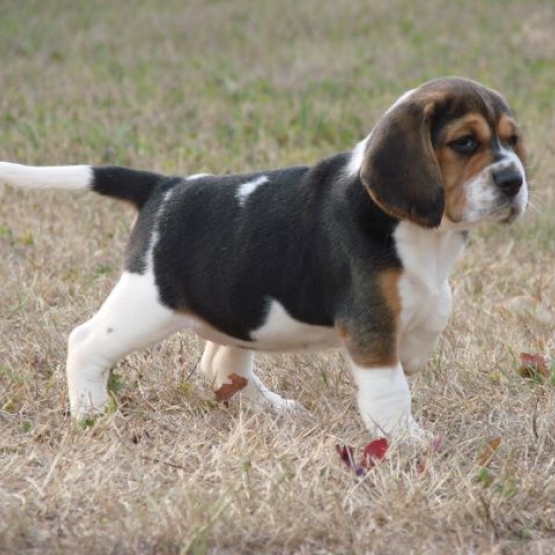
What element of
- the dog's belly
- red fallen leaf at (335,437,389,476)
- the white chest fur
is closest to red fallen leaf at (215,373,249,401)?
the dog's belly

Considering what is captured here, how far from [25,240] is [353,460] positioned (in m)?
3.47

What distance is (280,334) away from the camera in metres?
4.77

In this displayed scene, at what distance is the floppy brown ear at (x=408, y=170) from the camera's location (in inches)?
170

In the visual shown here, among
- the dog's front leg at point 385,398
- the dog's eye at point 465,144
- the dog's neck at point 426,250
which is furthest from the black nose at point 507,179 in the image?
the dog's front leg at point 385,398

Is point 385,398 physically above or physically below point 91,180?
below

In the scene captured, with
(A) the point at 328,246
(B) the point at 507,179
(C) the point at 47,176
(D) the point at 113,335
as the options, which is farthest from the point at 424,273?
(C) the point at 47,176

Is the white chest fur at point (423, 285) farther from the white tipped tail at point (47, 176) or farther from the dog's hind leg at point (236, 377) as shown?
the white tipped tail at point (47, 176)

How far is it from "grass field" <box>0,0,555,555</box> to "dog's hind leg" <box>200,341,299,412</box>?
59 millimetres

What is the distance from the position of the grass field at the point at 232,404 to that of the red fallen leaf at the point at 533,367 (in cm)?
7

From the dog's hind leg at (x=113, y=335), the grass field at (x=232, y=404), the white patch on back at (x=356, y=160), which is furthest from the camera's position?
the dog's hind leg at (x=113, y=335)

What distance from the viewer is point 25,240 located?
24.0 ft

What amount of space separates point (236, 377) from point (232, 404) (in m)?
0.10

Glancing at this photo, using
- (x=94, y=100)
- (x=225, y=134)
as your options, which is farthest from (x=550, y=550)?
(x=94, y=100)

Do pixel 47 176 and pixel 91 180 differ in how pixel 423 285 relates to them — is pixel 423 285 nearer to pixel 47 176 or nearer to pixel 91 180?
pixel 91 180
